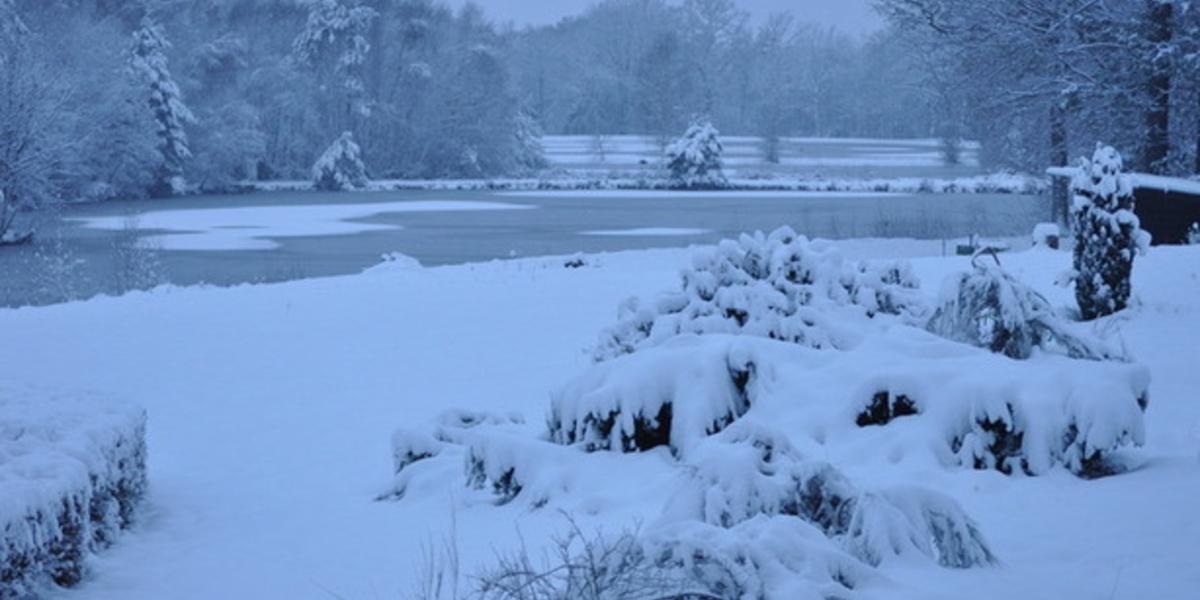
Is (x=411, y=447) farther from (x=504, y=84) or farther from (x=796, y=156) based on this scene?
(x=796, y=156)

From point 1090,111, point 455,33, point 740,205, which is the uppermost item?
point 455,33

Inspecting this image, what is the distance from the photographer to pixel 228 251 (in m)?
32.3

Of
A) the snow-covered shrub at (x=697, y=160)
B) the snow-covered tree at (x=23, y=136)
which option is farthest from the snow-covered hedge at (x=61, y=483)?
the snow-covered shrub at (x=697, y=160)

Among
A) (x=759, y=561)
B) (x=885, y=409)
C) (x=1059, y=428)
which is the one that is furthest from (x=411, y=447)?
(x=759, y=561)

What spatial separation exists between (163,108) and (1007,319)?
6182 cm

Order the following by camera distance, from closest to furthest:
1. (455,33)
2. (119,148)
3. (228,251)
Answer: (228,251)
(119,148)
(455,33)

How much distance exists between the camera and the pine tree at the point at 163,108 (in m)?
64.0

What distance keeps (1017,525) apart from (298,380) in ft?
29.2

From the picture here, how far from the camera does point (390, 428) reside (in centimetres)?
1116

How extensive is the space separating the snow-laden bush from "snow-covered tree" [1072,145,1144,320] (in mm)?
3509

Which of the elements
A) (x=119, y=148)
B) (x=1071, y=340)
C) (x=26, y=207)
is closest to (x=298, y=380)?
(x=1071, y=340)

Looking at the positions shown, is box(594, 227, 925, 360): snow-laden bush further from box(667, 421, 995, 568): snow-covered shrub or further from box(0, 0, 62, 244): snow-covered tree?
box(0, 0, 62, 244): snow-covered tree

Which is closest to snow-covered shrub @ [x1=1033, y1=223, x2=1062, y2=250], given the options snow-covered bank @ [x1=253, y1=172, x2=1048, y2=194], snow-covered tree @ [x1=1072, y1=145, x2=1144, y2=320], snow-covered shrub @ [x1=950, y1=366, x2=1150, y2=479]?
snow-covered tree @ [x1=1072, y1=145, x2=1144, y2=320]

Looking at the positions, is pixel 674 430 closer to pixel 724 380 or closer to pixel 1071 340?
pixel 724 380
